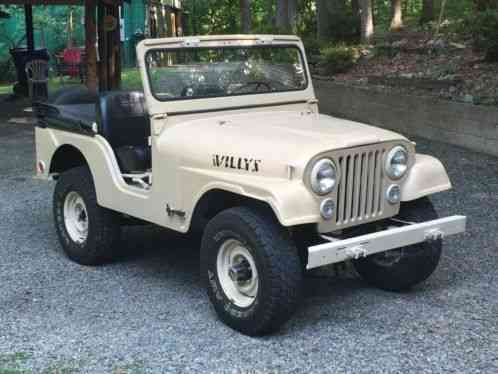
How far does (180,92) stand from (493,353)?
2718 mm

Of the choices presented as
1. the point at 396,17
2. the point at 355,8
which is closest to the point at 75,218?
the point at 396,17

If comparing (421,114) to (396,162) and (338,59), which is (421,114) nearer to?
(338,59)

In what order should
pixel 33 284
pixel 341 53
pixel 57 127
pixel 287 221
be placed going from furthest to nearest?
pixel 341 53
pixel 57 127
pixel 33 284
pixel 287 221

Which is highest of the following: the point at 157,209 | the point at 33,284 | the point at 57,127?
the point at 57,127

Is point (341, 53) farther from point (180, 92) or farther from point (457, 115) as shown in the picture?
point (180, 92)

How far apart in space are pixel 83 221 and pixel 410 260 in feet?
8.84

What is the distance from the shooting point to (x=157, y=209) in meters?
5.14

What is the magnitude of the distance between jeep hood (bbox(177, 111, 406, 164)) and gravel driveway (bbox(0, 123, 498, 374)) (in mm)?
1097

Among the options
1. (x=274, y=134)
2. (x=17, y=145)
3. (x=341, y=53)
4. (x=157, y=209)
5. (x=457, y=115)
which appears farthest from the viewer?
(x=341, y=53)

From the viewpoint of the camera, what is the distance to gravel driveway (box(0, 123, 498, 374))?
13.7 feet

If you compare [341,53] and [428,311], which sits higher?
[341,53]

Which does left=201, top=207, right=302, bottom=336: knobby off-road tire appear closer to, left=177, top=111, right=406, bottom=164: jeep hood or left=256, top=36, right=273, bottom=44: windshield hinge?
left=177, top=111, right=406, bottom=164: jeep hood

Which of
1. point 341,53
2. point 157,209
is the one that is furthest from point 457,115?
point 157,209

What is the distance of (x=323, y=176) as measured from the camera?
438 centimetres
